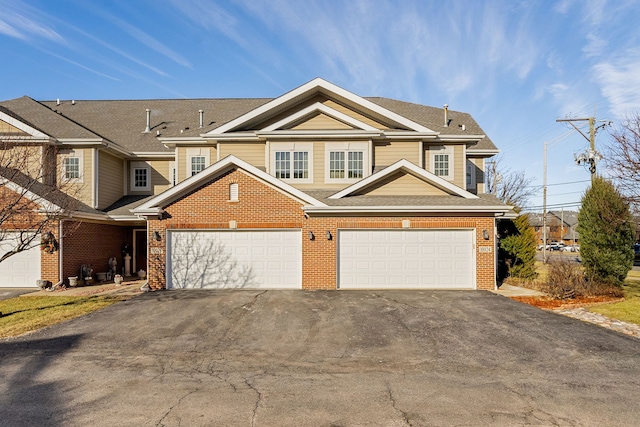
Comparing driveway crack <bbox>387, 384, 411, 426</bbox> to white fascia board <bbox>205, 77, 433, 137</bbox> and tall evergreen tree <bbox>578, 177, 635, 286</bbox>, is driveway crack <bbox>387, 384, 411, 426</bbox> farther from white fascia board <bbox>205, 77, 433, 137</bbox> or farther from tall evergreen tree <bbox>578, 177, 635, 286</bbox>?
white fascia board <bbox>205, 77, 433, 137</bbox>

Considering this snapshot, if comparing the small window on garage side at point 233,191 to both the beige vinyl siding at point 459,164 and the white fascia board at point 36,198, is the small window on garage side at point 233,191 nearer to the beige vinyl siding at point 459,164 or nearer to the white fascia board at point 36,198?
the white fascia board at point 36,198

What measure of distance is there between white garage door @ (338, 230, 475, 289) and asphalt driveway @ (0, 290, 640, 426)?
320 cm

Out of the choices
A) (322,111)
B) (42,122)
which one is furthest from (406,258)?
(42,122)

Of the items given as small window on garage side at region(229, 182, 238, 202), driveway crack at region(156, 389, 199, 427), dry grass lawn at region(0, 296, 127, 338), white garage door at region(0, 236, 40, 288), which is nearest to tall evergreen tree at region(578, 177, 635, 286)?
small window on garage side at region(229, 182, 238, 202)

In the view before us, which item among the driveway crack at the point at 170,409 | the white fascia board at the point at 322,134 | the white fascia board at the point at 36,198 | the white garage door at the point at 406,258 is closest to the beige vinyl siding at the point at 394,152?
the white fascia board at the point at 322,134

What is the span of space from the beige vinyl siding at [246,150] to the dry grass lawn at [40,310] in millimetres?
7789

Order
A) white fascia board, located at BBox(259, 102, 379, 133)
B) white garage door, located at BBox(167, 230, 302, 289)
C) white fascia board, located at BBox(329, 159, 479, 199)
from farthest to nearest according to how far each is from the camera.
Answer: white fascia board, located at BBox(259, 102, 379, 133)
white fascia board, located at BBox(329, 159, 479, 199)
white garage door, located at BBox(167, 230, 302, 289)

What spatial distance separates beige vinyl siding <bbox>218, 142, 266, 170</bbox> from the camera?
55.4 feet

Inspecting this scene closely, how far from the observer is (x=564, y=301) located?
12.1 metres

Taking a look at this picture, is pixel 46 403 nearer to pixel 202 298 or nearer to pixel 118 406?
pixel 118 406

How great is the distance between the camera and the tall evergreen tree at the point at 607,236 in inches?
535

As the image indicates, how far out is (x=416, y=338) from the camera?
7.93 metres

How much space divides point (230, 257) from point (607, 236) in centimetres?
1454

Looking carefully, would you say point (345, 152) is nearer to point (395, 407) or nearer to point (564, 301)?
point (564, 301)
